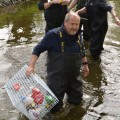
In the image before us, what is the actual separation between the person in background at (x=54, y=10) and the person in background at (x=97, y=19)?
436mm

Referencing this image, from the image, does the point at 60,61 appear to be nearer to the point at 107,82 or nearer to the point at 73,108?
the point at 73,108

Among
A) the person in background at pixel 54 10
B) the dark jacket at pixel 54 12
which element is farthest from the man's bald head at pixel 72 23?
the dark jacket at pixel 54 12

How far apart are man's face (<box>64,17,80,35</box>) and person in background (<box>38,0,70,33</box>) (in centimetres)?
231

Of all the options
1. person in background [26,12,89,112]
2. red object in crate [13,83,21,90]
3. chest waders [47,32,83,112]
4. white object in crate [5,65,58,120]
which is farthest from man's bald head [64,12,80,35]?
red object in crate [13,83,21,90]

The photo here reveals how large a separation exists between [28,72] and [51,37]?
0.61m

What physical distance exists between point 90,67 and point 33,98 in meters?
2.70

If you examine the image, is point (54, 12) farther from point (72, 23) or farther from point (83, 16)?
point (72, 23)

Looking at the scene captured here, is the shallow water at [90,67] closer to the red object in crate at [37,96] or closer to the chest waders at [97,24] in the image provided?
the chest waders at [97,24]

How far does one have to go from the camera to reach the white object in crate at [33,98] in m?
4.71

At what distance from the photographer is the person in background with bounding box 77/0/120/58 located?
7113 millimetres

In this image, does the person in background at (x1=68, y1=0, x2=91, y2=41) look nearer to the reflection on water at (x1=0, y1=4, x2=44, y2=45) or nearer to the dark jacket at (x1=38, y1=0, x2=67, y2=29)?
the dark jacket at (x1=38, y1=0, x2=67, y2=29)

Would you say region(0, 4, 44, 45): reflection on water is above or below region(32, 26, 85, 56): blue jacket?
below

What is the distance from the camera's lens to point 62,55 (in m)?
4.93

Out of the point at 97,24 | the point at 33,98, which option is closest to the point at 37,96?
the point at 33,98
